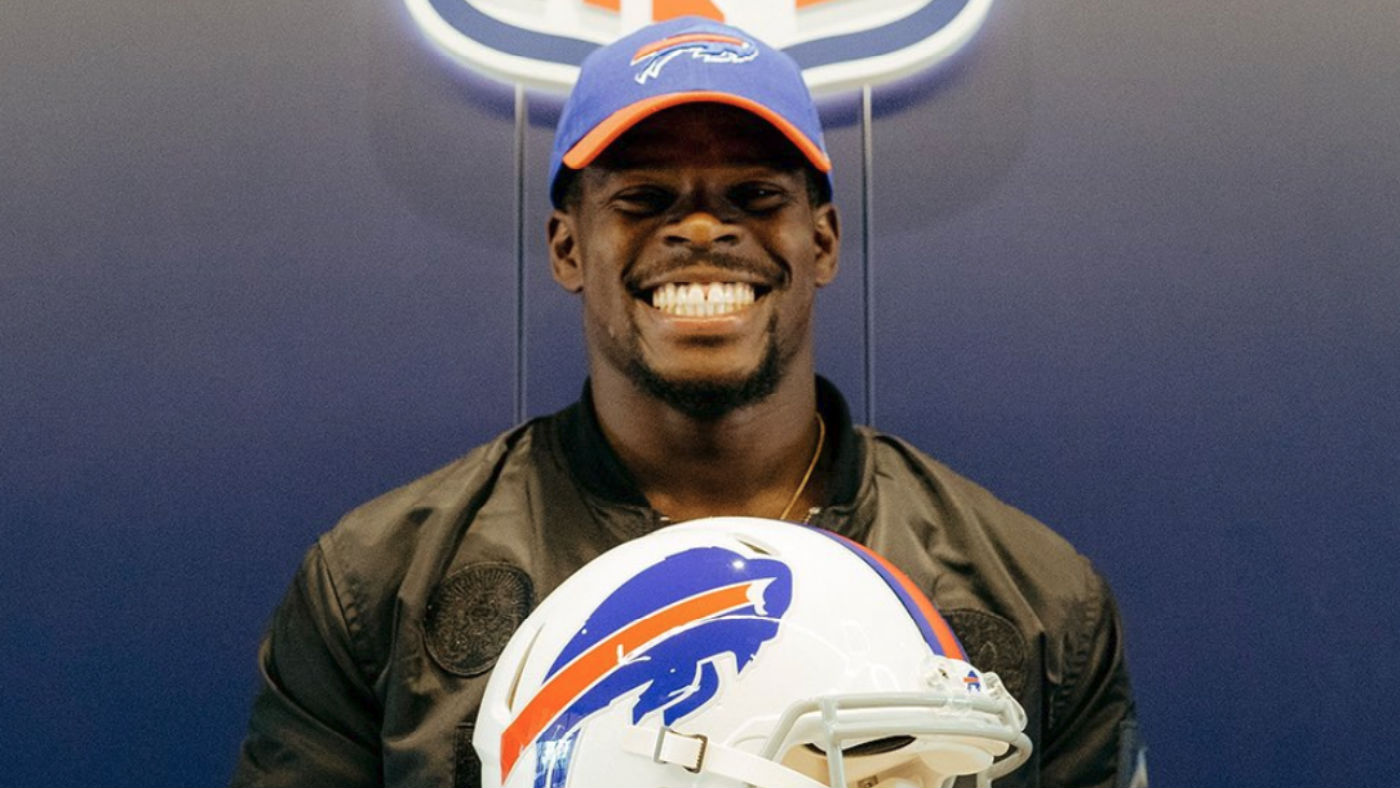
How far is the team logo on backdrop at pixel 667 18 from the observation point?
1.83 metres

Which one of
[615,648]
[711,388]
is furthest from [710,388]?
[615,648]

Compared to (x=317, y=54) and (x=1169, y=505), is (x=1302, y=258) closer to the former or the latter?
Result: (x=1169, y=505)

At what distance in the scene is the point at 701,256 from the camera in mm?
1590

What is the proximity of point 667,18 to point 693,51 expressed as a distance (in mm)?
249

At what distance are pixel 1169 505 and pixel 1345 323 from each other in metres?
0.28

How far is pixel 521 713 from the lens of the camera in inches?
47.7

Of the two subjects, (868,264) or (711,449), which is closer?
(711,449)

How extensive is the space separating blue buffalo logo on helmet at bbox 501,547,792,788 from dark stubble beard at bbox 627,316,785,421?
1.29 ft

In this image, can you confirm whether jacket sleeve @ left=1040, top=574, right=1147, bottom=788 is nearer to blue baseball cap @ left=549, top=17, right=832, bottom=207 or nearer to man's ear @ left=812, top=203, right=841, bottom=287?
man's ear @ left=812, top=203, right=841, bottom=287

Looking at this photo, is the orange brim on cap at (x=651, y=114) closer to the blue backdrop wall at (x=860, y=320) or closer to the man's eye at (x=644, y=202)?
the man's eye at (x=644, y=202)

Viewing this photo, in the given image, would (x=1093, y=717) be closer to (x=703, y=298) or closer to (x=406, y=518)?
(x=703, y=298)

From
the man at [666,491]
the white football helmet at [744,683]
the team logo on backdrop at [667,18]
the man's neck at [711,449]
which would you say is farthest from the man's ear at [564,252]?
the white football helmet at [744,683]

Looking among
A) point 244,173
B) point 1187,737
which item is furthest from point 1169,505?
point 244,173

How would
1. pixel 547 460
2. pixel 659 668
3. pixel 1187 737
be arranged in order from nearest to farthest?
1. pixel 659 668
2. pixel 547 460
3. pixel 1187 737
